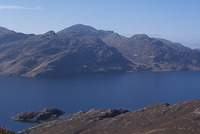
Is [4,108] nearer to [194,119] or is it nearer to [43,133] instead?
[43,133]

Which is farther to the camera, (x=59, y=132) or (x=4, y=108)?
(x=4, y=108)

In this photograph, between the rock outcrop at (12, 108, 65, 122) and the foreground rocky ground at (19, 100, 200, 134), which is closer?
the foreground rocky ground at (19, 100, 200, 134)

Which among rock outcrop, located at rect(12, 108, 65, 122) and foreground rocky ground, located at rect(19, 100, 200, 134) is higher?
foreground rocky ground, located at rect(19, 100, 200, 134)

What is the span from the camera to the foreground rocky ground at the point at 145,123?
253 ft

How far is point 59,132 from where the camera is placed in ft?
350

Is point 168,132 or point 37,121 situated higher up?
point 168,132

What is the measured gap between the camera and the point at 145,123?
95.4m

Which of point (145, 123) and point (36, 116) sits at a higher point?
point (145, 123)

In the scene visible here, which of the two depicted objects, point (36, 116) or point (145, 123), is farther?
point (36, 116)

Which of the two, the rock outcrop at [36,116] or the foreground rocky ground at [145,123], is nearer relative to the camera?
the foreground rocky ground at [145,123]

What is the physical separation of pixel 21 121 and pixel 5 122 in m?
9.70

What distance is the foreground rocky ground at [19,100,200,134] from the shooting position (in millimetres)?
77188

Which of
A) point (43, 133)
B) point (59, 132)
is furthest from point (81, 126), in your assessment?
point (43, 133)

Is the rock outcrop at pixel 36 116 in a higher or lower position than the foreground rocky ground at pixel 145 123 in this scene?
lower
